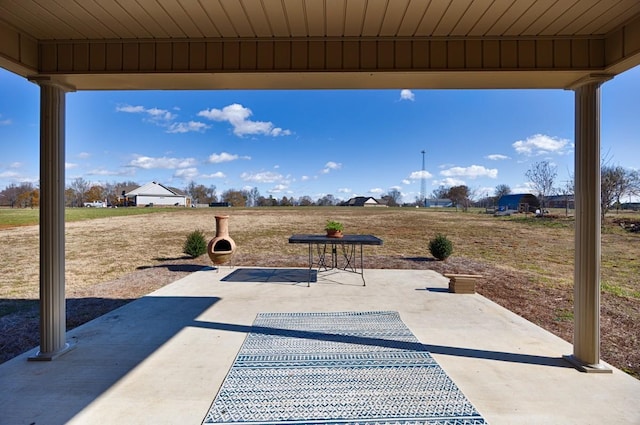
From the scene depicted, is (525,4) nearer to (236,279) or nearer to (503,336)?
(503,336)

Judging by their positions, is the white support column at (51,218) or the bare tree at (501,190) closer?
the white support column at (51,218)

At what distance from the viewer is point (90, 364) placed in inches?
96.4

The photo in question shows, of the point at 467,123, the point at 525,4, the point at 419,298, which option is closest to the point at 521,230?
the point at 467,123

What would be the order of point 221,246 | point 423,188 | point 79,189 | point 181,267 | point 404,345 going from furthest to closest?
point 423,188
point 79,189
point 181,267
point 221,246
point 404,345

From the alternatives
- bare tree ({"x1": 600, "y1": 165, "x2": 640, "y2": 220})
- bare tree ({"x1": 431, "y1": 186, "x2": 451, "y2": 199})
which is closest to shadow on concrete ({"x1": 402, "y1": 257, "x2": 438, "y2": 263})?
bare tree ({"x1": 600, "y1": 165, "x2": 640, "y2": 220})

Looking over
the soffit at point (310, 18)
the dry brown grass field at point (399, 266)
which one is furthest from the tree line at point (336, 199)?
the soffit at point (310, 18)

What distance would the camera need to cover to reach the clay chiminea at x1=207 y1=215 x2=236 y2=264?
19.8ft

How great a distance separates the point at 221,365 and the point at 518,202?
31017 mm

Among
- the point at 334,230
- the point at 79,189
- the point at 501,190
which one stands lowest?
the point at 334,230

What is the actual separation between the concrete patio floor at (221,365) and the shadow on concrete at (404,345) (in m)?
0.02

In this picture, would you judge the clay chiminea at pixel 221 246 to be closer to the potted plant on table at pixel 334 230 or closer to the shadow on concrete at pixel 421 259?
the potted plant on table at pixel 334 230

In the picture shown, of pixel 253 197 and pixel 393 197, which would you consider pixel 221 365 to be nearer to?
pixel 253 197

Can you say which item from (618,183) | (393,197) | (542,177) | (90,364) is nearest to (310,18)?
(90,364)

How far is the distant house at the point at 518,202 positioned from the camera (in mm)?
24505
